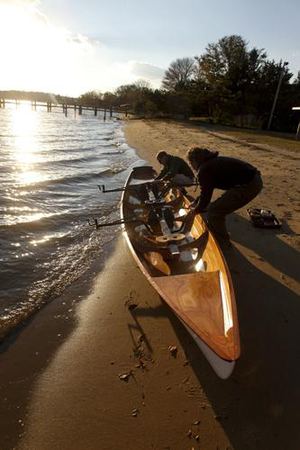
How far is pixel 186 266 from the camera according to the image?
612 cm

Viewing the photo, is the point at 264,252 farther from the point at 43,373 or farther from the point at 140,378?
the point at 43,373

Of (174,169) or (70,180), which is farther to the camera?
(70,180)

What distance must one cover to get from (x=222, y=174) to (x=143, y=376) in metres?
3.57

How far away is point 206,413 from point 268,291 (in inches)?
103

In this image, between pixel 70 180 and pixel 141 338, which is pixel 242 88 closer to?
pixel 70 180

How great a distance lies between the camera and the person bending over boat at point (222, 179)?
20.3 feet

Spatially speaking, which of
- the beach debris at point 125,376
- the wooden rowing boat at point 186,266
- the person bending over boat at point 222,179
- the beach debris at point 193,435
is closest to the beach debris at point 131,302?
the wooden rowing boat at point 186,266

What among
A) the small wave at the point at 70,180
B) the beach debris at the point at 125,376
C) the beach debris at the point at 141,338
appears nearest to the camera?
the beach debris at the point at 125,376

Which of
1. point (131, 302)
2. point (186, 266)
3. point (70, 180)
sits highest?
point (186, 266)

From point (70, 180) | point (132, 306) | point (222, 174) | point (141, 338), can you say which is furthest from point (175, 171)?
point (70, 180)

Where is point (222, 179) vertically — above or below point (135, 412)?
above

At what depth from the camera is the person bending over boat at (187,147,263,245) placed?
6.20m

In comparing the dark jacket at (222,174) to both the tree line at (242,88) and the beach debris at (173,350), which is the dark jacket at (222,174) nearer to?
the beach debris at (173,350)

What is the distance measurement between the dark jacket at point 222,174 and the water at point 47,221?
2791 millimetres
